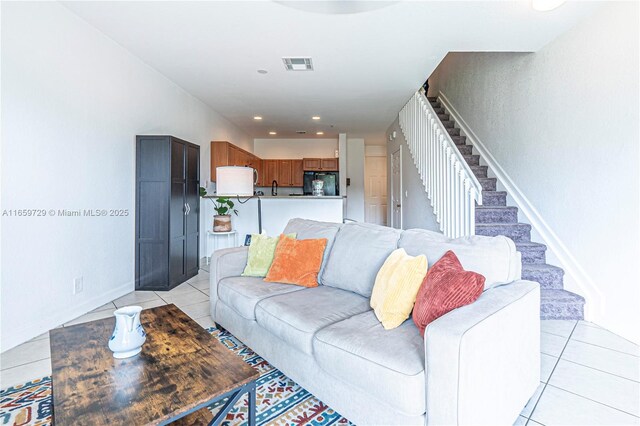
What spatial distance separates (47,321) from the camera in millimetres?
2477

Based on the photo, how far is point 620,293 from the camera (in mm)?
2426

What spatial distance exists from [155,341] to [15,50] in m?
2.40

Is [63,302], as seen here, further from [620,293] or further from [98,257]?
[620,293]

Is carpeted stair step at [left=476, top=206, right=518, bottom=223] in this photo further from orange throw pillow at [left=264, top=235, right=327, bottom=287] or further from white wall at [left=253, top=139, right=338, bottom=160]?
white wall at [left=253, top=139, right=338, bottom=160]

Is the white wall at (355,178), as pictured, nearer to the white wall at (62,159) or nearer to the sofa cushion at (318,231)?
the white wall at (62,159)

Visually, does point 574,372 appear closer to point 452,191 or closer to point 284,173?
point 452,191

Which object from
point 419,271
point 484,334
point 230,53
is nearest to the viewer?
point 484,334

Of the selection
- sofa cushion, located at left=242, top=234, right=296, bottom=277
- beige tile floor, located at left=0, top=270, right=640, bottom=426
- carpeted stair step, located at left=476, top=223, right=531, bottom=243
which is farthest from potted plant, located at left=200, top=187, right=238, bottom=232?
carpeted stair step, located at left=476, top=223, right=531, bottom=243

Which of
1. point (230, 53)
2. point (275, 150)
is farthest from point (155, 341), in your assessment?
point (275, 150)

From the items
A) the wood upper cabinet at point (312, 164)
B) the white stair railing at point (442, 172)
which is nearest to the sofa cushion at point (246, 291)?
the white stair railing at point (442, 172)

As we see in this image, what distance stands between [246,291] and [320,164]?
241 inches

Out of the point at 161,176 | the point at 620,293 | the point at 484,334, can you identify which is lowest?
the point at 620,293

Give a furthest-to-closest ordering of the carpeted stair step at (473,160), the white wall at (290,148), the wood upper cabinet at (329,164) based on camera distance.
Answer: the white wall at (290,148), the wood upper cabinet at (329,164), the carpeted stair step at (473,160)

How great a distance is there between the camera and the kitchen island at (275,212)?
516cm
